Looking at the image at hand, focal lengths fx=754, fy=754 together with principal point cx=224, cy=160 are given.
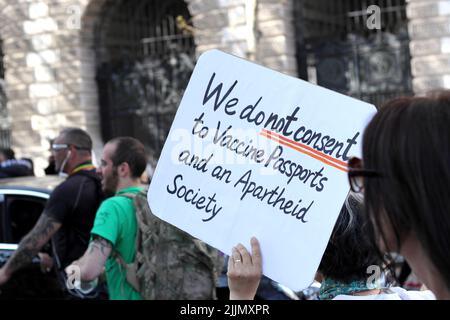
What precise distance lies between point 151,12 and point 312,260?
12.8 m

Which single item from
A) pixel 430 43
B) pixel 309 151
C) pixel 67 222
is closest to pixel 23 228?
pixel 67 222

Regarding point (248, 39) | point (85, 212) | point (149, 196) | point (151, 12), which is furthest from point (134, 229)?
point (151, 12)

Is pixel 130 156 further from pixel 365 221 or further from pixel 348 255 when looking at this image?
pixel 365 221

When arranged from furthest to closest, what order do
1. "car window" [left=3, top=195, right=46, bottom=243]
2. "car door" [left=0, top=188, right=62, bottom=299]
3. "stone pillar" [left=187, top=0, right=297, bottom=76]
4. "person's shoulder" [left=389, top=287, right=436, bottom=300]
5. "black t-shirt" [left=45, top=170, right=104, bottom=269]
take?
"stone pillar" [left=187, top=0, right=297, bottom=76] < "car window" [left=3, top=195, right=46, bottom=243] < "car door" [left=0, top=188, right=62, bottom=299] < "black t-shirt" [left=45, top=170, right=104, bottom=269] < "person's shoulder" [left=389, top=287, right=436, bottom=300]

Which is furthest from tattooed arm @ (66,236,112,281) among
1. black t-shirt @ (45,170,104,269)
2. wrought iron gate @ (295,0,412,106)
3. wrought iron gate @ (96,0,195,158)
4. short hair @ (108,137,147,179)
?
wrought iron gate @ (96,0,195,158)

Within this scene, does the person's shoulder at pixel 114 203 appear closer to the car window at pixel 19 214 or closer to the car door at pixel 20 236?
the car door at pixel 20 236

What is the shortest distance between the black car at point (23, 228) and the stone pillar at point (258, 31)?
636 cm

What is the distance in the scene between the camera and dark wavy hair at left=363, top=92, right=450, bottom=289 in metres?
1.43

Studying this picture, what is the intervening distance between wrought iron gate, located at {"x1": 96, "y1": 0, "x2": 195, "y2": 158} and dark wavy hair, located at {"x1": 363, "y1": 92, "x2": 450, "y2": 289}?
11562 millimetres

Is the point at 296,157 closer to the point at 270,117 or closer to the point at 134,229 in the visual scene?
the point at 270,117

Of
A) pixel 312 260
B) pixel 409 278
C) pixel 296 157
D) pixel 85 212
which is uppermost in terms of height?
pixel 296 157

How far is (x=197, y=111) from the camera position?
2301 millimetres

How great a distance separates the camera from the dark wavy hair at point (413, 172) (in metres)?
1.43

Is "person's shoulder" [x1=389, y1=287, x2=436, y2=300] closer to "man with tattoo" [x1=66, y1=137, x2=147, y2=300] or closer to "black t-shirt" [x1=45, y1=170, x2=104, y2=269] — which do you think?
"man with tattoo" [x1=66, y1=137, x2=147, y2=300]
